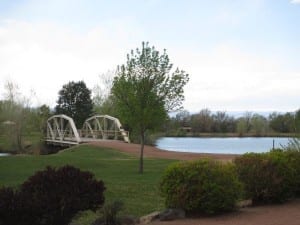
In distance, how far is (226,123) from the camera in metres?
92.2

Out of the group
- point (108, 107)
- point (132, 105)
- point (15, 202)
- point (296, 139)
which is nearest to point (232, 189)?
point (15, 202)

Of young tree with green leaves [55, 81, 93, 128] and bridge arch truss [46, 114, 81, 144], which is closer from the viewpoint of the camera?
bridge arch truss [46, 114, 81, 144]

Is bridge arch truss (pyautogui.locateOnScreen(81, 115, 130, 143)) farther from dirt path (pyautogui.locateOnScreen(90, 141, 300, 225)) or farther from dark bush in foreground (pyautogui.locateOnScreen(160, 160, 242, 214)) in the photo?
dark bush in foreground (pyautogui.locateOnScreen(160, 160, 242, 214))

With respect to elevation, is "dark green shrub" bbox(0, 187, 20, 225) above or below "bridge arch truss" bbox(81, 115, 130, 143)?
below

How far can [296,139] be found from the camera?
15.0m

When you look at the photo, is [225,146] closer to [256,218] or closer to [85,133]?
[85,133]

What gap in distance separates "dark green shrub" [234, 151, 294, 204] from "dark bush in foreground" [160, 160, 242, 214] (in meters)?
1.16

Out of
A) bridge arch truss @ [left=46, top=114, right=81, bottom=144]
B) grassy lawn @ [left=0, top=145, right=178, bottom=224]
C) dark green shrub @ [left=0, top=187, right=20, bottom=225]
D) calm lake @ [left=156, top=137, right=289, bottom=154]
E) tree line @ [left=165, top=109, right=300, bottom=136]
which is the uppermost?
tree line @ [left=165, top=109, right=300, bottom=136]

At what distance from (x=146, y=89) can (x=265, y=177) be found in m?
10.1

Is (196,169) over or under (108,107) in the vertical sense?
under

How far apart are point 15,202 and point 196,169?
3.90m

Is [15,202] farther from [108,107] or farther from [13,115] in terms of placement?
[108,107]

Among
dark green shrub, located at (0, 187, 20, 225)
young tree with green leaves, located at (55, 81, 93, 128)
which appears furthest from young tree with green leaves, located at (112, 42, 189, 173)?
young tree with green leaves, located at (55, 81, 93, 128)

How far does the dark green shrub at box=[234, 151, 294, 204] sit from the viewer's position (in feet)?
36.3
